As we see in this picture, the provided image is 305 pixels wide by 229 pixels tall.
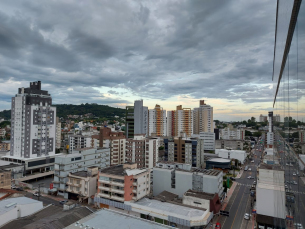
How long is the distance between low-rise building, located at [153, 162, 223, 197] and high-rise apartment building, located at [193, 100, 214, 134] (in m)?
38.4

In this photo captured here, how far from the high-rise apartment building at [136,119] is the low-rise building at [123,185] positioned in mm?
31871

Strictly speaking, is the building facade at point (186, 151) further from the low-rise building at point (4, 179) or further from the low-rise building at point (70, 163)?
the low-rise building at point (4, 179)

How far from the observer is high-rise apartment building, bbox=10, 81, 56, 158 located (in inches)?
1209

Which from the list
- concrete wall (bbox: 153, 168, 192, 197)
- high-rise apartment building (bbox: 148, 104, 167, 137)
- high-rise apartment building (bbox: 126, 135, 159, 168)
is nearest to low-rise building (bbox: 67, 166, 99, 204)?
concrete wall (bbox: 153, 168, 192, 197)

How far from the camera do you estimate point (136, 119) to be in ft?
178

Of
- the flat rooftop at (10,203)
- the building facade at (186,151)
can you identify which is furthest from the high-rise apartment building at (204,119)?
the flat rooftop at (10,203)

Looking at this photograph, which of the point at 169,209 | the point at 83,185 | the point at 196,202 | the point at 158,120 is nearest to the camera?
the point at 169,209

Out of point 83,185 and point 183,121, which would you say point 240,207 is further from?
point 183,121

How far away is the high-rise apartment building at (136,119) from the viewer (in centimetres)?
5203

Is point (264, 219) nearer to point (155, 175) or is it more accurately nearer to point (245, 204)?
point (245, 204)

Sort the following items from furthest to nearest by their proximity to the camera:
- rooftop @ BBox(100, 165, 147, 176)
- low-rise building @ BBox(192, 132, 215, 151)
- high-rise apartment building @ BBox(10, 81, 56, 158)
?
low-rise building @ BBox(192, 132, 215, 151) → high-rise apartment building @ BBox(10, 81, 56, 158) → rooftop @ BBox(100, 165, 147, 176)

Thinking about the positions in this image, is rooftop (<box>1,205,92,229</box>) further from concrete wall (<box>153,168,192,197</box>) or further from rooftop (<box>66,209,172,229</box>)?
concrete wall (<box>153,168,192,197</box>)

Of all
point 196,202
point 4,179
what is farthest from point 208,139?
point 4,179

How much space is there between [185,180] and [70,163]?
13.2 m
